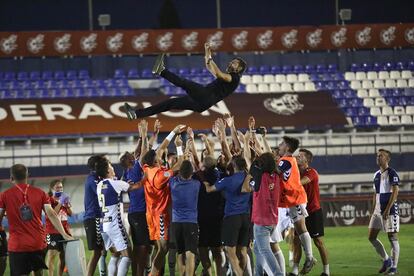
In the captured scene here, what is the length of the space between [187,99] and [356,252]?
8116 mm

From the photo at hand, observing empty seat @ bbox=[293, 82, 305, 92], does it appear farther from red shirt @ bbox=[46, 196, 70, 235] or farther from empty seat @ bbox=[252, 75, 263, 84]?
red shirt @ bbox=[46, 196, 70, 235]

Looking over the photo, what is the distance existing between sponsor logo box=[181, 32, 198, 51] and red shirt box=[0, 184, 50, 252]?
27274 millimetres

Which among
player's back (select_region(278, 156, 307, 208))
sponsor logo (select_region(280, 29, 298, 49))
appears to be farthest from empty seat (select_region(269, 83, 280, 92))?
player's back (select_region(278, 156, 307, 208))

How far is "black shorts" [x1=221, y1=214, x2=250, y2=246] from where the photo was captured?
1387 centimetres

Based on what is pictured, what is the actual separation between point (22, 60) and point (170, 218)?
974 inches

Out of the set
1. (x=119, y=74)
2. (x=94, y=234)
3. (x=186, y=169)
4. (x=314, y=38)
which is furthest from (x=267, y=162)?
(x=314, y=38)

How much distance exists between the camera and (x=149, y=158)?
14.0 meters

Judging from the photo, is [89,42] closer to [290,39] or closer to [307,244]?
[290,39]

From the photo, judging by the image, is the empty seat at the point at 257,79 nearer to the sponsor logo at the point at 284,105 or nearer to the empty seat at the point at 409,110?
the sponsor logo at the point at 284,105

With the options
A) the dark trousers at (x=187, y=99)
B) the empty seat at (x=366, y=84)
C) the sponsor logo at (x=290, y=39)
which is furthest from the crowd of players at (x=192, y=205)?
the sponsor logo at (x=290, y=39)

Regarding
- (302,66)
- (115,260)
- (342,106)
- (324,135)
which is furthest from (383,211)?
(302,66)

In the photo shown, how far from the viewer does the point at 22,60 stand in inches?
1492

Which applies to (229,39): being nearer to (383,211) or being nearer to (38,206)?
(383,211)

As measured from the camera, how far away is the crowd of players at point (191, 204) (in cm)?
1357
